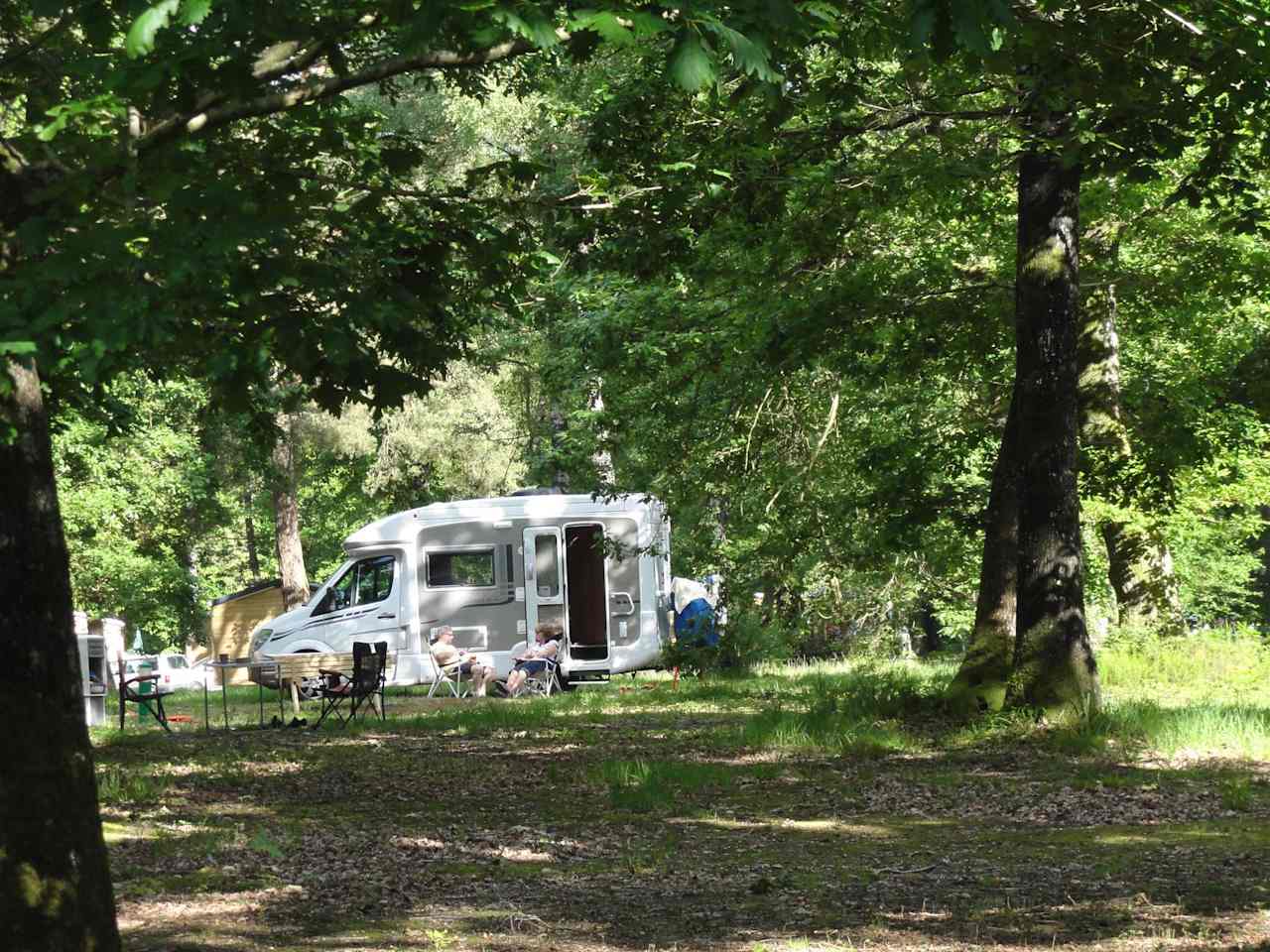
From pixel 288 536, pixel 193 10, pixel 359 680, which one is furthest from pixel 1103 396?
pixel 288 536

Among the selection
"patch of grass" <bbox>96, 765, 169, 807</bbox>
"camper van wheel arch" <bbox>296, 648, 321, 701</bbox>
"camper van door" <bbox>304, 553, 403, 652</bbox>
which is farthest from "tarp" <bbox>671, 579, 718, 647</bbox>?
"patch of grass" <bbox>96, 765, 169, 807</bbox>

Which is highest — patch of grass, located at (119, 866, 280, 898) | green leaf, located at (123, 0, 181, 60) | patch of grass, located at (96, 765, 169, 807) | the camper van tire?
green leaf, located at (123, 0, 181, 60)

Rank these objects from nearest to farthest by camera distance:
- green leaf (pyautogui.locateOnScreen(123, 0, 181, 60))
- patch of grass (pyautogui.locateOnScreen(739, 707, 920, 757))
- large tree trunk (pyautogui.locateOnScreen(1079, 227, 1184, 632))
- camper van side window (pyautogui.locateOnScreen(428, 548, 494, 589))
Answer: green leaf (pyautogui.locateOnScreen(123, 0, 181, 60)) → patch of grass (pyautogui.locateOnScreen(739, 707, 920, 757)) → large tree trunk (pyautogui.locateOnScreen(1079, 227, 1184, 632)) → camper van side window (pyautogui.locateOnScreen(428, 548, 494, 589))

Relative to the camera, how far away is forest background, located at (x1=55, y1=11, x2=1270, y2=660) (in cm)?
914

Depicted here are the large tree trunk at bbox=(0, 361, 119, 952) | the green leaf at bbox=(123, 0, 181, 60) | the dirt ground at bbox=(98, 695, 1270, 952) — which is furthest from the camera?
the dirt ground at bbox=(98, 695, 1270, 952)

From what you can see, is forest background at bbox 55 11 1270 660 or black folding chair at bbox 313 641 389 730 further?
black folding chair at bbox 313 641 389 730

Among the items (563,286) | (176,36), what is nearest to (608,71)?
(563,286)

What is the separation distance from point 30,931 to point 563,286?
1072cm

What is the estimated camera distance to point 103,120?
19.1 feet

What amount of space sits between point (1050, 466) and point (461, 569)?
1123 cm

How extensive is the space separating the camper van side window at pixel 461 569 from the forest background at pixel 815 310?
1.42m

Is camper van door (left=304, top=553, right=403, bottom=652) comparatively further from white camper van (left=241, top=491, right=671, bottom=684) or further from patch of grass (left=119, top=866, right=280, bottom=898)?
patch of grass (left=119, top=866, right=280, bottom=898)

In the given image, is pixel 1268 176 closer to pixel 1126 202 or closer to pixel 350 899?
pixel 1126 202

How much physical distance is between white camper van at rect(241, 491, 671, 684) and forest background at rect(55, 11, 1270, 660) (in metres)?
0.77
